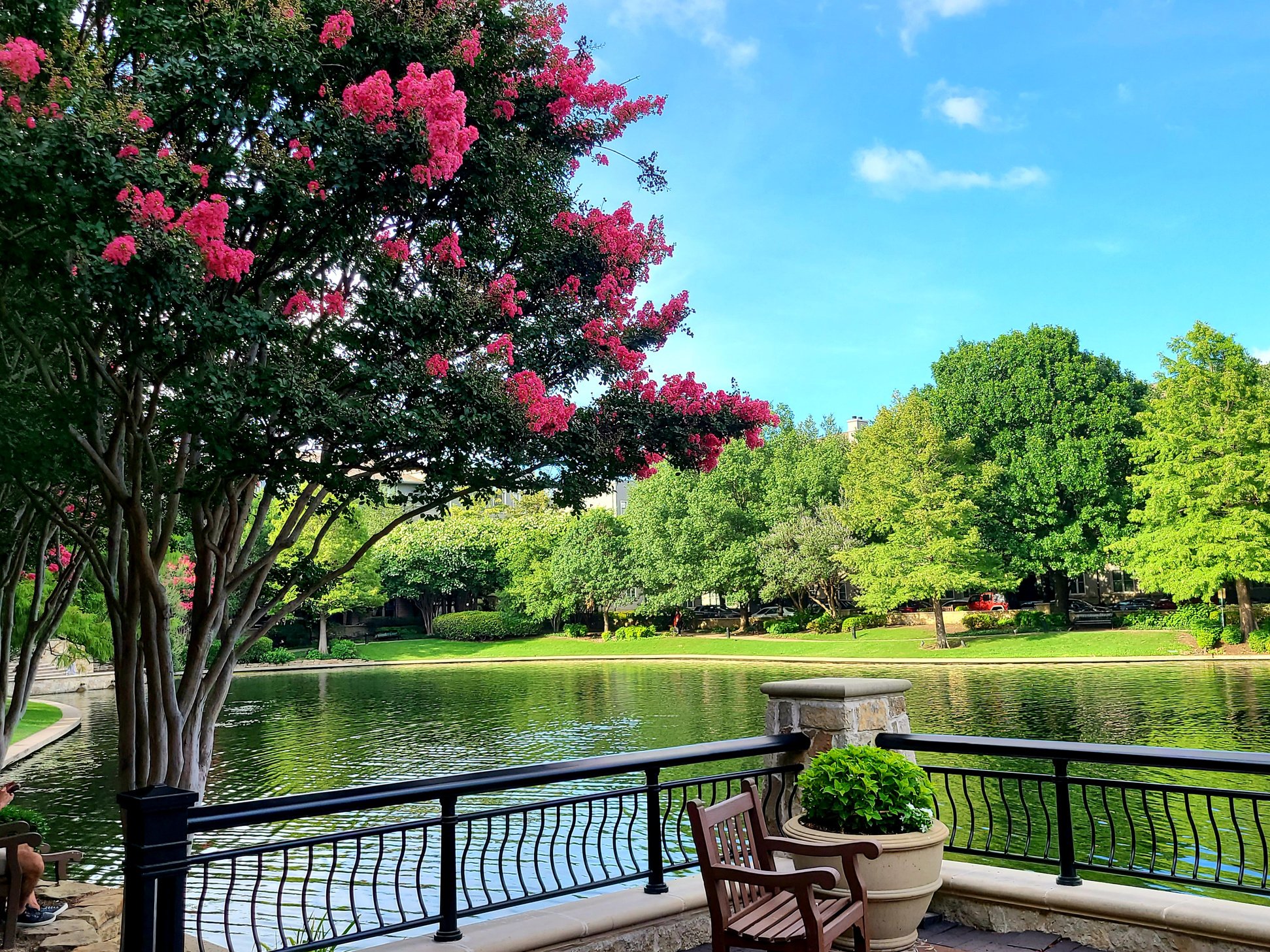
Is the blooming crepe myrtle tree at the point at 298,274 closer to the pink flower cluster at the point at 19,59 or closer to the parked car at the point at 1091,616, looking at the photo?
the pink flower cluster at the point at 19,59

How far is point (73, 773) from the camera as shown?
1608 centimetres

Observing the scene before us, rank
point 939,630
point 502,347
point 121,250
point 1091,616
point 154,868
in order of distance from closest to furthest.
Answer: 1. point 154,868
2. point 121,250
3. point 502,347
4. point 939,630
5. point 1091,616

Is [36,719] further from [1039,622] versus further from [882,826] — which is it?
[1039,622]

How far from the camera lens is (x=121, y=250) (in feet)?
13.4

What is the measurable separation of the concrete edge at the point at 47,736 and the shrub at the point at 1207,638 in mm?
31374

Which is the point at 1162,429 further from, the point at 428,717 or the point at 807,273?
the point at 428,717

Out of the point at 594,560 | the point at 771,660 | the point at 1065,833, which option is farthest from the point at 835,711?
the point at 594,560

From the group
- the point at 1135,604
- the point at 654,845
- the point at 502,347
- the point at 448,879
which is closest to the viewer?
the point at 448,879

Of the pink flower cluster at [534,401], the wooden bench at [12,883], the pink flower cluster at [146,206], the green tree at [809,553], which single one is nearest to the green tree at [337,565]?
the green tree at [809,553]

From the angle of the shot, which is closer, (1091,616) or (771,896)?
(771,896)

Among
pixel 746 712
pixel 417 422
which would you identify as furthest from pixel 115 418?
pixel 746 712

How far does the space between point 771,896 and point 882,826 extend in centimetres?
79

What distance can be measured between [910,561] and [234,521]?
3144 centimetres

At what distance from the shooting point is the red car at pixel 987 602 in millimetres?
45013
